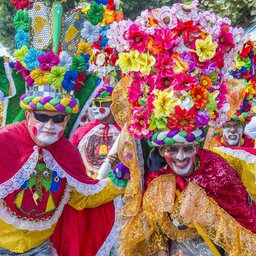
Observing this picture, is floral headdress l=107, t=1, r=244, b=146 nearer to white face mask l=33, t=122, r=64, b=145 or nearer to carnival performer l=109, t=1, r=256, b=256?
carnival performer l=109, t=1, r=256, b=256

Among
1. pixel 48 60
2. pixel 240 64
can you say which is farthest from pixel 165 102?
pixel 240 64

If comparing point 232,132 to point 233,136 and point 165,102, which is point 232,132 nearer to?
point 233,136

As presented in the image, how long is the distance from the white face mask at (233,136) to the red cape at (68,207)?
1794 mm

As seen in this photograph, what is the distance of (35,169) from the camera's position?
4312mm

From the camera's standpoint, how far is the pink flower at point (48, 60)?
162 inches

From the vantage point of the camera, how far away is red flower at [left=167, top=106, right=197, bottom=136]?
396cm

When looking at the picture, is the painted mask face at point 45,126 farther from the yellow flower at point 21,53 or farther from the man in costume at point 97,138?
the man in costume at point 97,138

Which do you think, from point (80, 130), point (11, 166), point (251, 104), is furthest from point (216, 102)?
point (80, 130)

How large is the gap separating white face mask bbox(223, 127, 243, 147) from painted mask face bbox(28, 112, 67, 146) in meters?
2.43

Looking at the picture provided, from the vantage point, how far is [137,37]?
13.2 feet

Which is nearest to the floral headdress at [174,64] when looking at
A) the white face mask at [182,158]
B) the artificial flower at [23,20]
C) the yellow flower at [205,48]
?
the yellow flower at [205,48]

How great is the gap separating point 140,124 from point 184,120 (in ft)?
1.03

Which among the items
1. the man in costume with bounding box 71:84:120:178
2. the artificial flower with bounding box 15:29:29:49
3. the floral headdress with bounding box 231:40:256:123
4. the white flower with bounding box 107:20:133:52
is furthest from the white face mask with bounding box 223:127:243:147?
the artificial flower with bounding box 15:29:29:49

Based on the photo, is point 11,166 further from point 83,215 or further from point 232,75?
point 232,75
